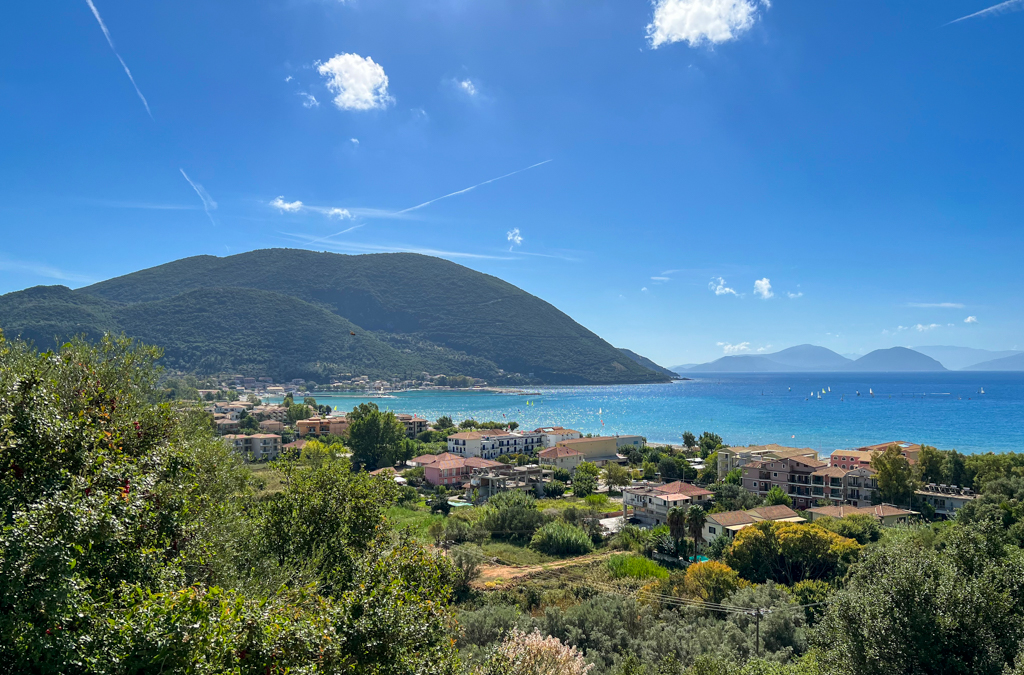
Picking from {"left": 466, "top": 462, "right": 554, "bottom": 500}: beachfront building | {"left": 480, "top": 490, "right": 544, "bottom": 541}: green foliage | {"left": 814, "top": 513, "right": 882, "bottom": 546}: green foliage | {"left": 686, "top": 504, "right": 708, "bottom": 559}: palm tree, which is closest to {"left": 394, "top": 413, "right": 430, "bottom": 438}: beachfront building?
{"left": 466, "top": 462, "right": 554, "bottom": 500}: beachfront building

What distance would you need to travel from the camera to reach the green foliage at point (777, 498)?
110 ft

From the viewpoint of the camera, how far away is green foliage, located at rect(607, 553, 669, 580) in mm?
21672

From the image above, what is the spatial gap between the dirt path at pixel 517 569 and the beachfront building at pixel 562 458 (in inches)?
862

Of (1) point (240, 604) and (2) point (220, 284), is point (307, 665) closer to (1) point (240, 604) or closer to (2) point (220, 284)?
(1) point (240, 604)

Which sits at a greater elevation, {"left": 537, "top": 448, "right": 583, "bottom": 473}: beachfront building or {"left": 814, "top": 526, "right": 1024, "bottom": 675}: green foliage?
{"left": 814, "top": 526, "right": 1024, "bottom": 675}: green foliage

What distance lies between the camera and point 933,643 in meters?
9.91

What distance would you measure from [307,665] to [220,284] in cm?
22103

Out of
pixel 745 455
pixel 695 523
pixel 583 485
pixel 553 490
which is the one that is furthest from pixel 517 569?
pixel 745 455

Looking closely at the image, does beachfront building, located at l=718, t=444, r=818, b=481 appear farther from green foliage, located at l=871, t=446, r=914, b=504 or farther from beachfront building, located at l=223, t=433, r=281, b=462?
beachfront building, located at l=223, t=433, r=281, b=462

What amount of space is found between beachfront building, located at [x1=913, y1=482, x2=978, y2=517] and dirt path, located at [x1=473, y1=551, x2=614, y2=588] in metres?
21.7

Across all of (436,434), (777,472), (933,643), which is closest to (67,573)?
(933,643)

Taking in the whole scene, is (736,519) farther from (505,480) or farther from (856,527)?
(505,480)

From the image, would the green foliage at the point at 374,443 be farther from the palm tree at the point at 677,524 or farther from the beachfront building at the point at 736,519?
the beachfront building at the point at 736,519

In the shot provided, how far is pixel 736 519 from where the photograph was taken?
26781 mm
